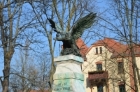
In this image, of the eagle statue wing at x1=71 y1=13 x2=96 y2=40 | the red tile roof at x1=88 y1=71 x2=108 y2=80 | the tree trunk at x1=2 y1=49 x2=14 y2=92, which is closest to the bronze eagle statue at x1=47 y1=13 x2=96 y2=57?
the eagle statue wing at x1=71 y1=13 x2=96 y2=40

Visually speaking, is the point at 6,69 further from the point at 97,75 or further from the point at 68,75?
the point at 97,75

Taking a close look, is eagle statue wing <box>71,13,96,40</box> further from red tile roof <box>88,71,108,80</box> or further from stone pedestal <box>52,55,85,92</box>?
red tile roof <box>88,71,108,80</box>

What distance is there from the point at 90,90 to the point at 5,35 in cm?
2105

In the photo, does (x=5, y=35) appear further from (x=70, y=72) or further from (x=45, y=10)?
(x=70, y=72)

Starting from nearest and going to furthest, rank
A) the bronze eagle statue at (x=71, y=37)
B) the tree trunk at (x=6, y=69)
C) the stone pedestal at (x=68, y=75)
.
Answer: the stone pedestal at (x=68, y=75)
the bronze eagle statue at (x=71, y=37)
the tree trunk at (x=6, y=69)

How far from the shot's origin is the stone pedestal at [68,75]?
11141 mm

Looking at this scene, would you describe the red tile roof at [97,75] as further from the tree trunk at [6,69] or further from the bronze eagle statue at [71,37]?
the bronze eagle statue at [71,37]

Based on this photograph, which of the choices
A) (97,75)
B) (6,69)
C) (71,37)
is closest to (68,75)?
(71,37)

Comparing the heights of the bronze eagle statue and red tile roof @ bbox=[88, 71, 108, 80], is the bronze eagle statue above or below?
above

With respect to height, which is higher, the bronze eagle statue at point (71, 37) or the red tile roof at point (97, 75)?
the bronze eagle statue at point (71, 37)

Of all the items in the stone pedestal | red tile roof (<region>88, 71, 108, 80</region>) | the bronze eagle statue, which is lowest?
the stone pedestal

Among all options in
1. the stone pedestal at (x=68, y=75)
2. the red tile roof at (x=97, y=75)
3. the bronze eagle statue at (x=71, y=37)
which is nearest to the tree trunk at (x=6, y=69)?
the bronze eagle statue at (x=71, y=37)

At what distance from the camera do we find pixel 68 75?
11.3 metres

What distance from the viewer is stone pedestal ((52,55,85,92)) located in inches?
439
